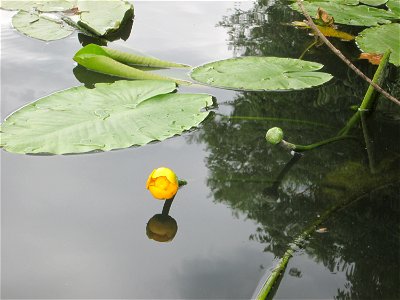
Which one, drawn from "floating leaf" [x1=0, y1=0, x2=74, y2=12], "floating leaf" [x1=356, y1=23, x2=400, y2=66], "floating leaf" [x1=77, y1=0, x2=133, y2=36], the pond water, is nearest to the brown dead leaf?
"floating leaf" [x1=356, y1=23, x2=400, y2=66]

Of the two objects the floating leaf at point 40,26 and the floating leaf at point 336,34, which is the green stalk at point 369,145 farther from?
the floating leaf at point 40,26

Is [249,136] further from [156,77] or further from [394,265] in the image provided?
[394,265]

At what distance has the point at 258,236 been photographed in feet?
3.13

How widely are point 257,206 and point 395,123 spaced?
0.52 metres

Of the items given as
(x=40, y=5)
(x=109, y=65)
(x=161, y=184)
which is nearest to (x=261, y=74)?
(x=109, y=65)

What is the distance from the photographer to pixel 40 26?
182 centimetres

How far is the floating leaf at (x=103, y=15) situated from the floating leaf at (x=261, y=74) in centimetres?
46

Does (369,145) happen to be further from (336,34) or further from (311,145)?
(336,34)

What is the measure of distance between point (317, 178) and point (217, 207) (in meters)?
0.25

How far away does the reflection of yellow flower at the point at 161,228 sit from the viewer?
3.05 ft

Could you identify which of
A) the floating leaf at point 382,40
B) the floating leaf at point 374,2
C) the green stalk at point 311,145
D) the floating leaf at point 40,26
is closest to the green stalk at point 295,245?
the green stalk at point 311,145

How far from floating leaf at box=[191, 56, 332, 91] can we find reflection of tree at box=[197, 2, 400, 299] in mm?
28

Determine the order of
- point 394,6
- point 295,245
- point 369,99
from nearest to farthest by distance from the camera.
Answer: point 295,245 → point 369,99 → point 394,6

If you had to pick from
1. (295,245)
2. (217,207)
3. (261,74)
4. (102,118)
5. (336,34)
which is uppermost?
(336,34)
